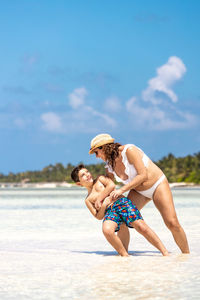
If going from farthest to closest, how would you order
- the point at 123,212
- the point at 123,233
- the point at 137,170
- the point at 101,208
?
the point at 123,233, the point at 101,208, the point at 123,212, the point at 137,170

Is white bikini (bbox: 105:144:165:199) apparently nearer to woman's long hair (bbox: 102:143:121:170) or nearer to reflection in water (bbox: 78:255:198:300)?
woman's long hair (bbox: 102:143:121:170)

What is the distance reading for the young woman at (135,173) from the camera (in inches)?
218

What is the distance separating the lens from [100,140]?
5559 mm

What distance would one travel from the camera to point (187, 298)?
3834 mm

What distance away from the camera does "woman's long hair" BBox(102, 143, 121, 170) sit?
5574mm

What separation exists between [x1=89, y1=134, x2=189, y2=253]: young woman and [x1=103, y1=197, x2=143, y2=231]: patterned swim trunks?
0.56ft

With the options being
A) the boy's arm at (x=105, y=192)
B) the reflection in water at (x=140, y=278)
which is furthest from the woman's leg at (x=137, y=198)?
the reflection in water at (x=140, y=278)

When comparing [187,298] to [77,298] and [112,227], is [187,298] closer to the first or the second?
[77,298]

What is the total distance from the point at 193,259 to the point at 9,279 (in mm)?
2065

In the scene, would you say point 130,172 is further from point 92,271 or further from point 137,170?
point 92,271

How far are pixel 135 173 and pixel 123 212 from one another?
1.43 feet

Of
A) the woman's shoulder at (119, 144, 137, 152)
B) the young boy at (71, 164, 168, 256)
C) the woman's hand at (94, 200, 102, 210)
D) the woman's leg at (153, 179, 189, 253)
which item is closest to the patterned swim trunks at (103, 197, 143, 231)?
the young boy at (71, 164, 168, 256)

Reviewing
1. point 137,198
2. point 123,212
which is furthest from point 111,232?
point 137,198

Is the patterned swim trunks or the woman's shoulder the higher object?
the woman's shoulder
